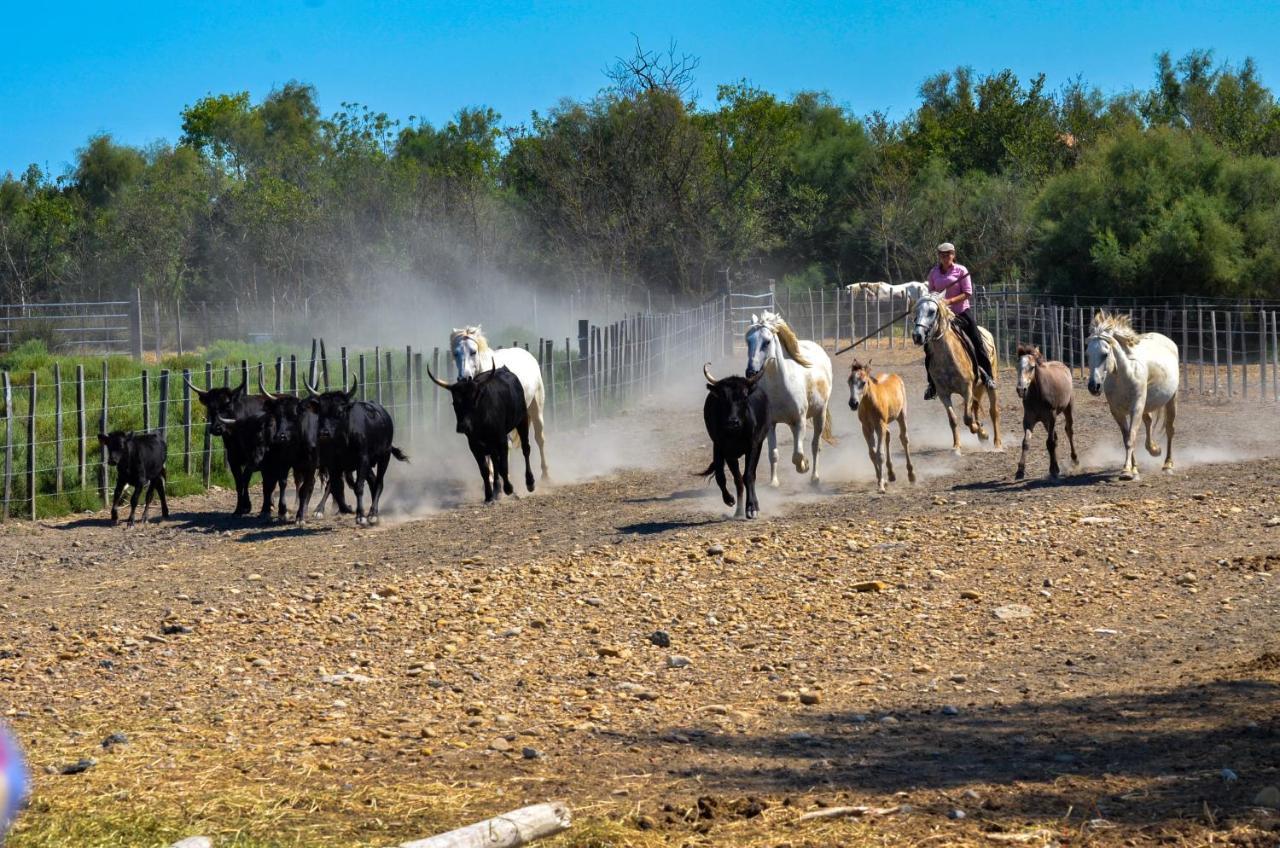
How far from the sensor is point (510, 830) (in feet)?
20.4

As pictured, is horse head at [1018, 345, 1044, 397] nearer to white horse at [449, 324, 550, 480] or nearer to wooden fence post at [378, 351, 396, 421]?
white horse at [449, 324, 550, 480]

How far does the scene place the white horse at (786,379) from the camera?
53.7 ft

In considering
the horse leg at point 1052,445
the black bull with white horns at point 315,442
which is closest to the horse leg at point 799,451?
the horse leg at point 1052,445

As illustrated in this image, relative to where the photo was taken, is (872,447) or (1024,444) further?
(872,447)

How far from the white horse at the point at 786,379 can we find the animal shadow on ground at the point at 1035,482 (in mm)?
1705

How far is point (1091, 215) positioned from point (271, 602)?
30989mm

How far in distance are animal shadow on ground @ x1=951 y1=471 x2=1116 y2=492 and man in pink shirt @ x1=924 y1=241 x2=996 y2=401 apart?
281cm

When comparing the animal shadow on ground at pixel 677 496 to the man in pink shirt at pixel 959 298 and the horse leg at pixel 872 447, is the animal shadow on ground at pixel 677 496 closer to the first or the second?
the horse leg at pixel 872 447

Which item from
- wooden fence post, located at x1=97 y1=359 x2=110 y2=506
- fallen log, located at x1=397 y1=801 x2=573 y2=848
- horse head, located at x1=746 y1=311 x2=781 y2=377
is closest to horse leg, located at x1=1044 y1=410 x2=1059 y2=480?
horse head, located at x1=746 y1=311 x2=781 y2=377

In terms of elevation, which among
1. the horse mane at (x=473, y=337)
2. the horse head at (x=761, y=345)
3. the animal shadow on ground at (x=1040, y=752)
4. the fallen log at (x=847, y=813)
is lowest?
the fallen log at (x=847, y=813)

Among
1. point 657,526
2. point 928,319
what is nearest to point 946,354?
point 928,319

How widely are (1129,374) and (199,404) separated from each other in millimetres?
12212

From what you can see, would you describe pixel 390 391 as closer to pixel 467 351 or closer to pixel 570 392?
pixel 467 351

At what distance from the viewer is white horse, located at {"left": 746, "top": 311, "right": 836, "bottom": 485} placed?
16.4 metres
